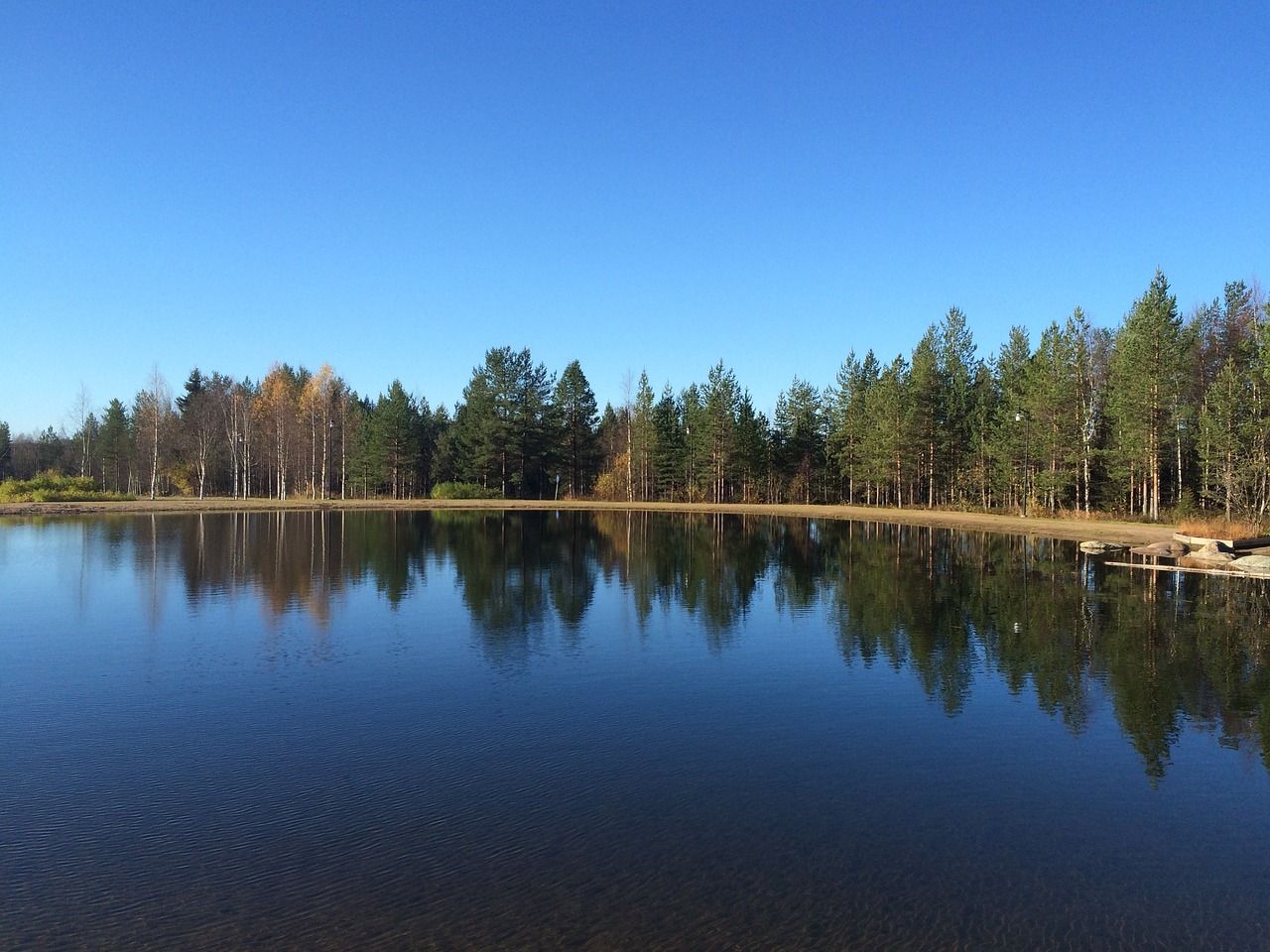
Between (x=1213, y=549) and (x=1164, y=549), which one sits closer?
(x=1213, y=549)

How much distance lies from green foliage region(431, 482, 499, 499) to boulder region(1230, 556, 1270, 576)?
202 ft

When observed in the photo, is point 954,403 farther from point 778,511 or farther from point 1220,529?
point 1220,529

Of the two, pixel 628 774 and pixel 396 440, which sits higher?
pixel 396 440

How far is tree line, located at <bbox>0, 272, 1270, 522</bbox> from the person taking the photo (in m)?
42.1

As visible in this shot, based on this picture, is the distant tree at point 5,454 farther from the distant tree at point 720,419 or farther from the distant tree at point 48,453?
the distant tree at point 720,419

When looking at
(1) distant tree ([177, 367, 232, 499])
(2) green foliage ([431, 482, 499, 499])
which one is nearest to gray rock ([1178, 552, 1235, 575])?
(2) green foliage ([431, 482, 499, 499])

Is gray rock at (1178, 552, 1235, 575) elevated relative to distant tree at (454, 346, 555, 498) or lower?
lower

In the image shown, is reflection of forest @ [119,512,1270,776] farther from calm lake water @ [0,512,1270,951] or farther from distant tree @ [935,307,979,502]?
distant tree @ [935,307,979,502]

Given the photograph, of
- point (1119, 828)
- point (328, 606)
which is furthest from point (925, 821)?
point (328, 606)

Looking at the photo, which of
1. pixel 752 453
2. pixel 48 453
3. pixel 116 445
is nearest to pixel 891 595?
pixel 752 453

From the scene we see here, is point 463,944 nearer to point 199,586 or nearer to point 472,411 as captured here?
point 199,586

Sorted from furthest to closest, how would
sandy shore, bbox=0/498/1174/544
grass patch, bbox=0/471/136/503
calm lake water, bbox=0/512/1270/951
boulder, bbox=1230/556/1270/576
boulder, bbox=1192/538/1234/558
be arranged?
grass patch, bbox=0/471/136/503, sandy shore, bbox=0/498/1174/544, boulder, bbox=1192/538/1234/558, boulder, bbox=1230/556/1270/576, calm lake water, bbox=0/512/1270/951

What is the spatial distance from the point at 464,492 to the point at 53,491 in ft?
109

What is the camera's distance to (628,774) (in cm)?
873
